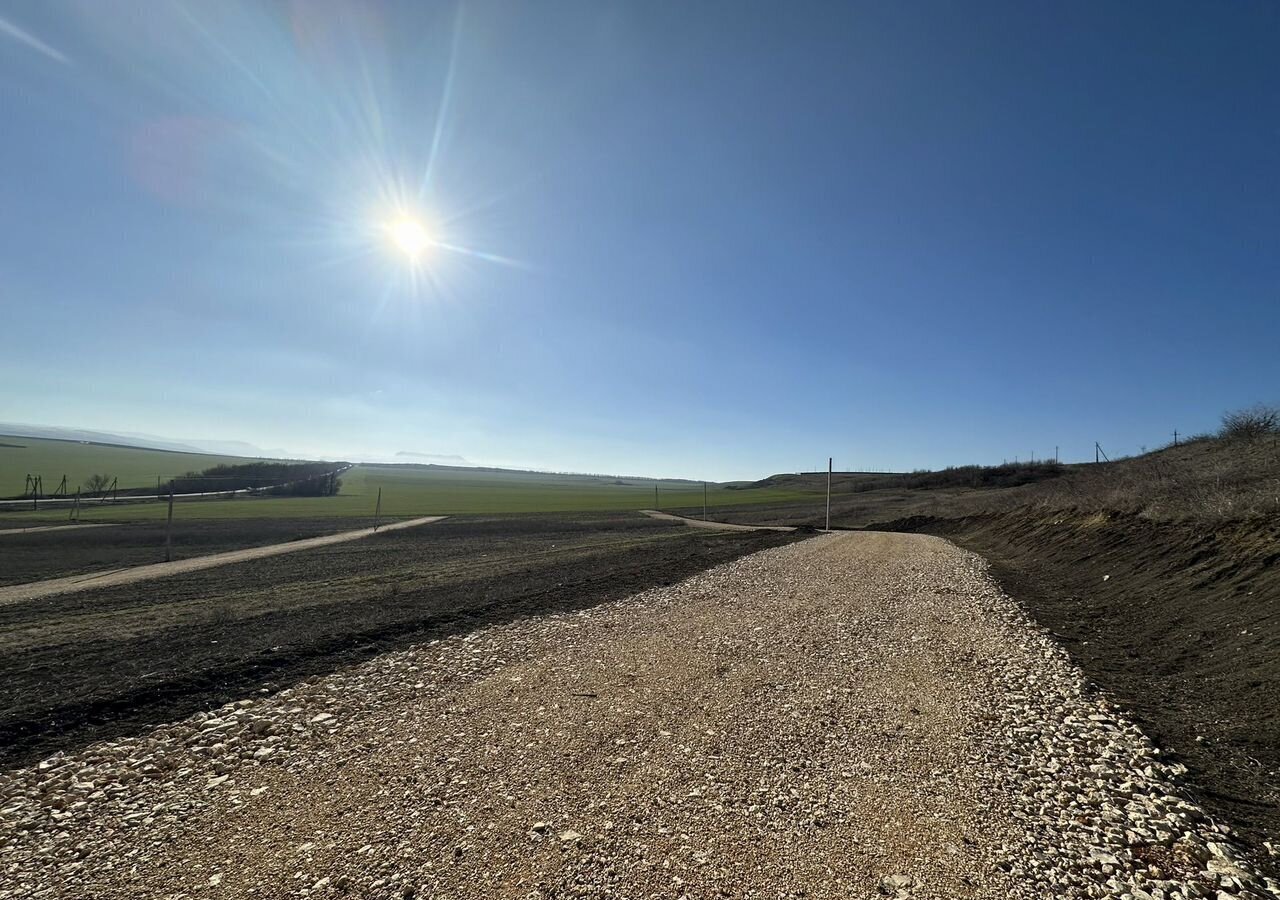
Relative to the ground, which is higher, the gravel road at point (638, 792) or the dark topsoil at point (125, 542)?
the gravel road at point (638, 792)

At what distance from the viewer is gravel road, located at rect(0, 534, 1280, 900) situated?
4340 mm

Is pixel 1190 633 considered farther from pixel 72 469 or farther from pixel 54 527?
pixel 72 469

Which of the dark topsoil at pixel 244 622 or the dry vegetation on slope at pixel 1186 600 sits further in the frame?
the dark topsoil at pixel 244 622

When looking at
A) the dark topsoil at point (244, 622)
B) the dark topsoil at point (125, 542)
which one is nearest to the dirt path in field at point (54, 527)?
the dark topsoil at point (125, 542)

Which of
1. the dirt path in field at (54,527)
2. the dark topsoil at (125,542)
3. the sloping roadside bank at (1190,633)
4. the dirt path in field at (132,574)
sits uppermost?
the sloping roadside bank at (1190,633)

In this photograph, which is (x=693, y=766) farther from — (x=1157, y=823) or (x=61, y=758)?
(x=61, y=758)

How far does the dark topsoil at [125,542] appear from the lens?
24.9 m

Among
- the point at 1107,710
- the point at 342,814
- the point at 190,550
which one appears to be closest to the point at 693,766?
the point at 342,814

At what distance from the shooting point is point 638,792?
18.2 feet

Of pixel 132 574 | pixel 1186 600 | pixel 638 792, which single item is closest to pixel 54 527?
pixel 132 574

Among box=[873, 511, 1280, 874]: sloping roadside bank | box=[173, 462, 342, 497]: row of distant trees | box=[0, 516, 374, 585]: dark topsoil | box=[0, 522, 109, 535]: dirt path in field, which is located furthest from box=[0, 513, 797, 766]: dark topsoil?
box=[173, 462, 342, 497]: row of distant trees

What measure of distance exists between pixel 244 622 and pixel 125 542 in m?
32.4

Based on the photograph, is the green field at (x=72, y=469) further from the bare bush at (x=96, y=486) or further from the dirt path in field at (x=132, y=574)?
the dirt path in field at (x=132, y=574)

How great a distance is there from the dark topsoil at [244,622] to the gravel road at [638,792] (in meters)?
1.23
